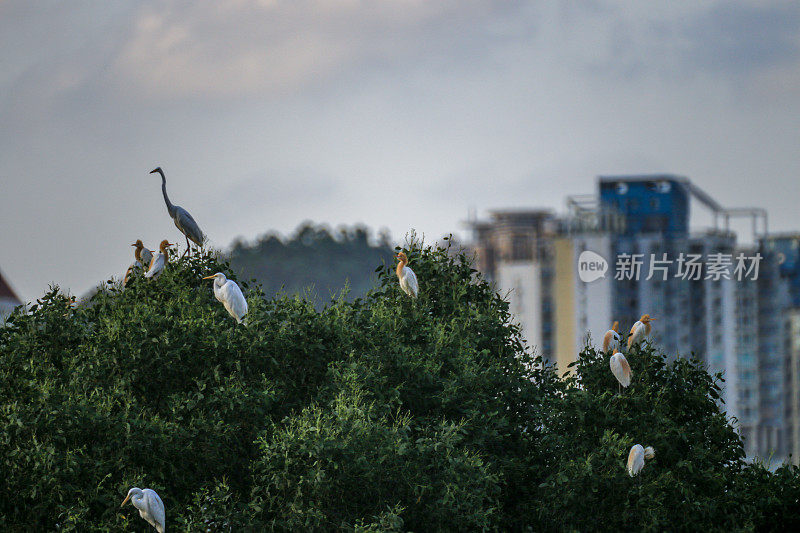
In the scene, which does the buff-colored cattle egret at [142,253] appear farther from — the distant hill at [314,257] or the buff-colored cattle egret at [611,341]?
the distant hill at [314,257]

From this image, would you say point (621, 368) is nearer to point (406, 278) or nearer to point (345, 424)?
point (406, 278)

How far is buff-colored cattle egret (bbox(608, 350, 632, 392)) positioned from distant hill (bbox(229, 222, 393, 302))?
338 ft

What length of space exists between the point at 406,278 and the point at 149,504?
604 centimetres

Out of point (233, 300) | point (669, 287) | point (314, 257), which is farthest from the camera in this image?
point (314, 257)

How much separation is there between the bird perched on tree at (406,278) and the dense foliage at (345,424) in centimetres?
35

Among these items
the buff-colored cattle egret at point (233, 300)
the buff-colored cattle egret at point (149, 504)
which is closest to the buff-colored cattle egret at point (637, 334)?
the buff-colored cattle egret at point (233, 300)

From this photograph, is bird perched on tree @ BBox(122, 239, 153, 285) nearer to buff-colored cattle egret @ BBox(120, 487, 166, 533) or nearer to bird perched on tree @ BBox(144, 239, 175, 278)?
bird perched on tree @ BBox(144, 239, 175, 278)

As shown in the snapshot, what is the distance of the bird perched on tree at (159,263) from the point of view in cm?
1920

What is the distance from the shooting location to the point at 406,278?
19.6 metres

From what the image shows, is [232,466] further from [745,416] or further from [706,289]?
[745,416]

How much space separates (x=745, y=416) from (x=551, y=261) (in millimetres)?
20953

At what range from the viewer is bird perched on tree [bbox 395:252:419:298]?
64.1 ft

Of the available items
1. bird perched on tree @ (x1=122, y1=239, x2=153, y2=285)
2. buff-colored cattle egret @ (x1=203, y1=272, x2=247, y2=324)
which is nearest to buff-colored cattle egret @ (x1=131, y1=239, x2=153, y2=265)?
bird perched on tree @ (x1=122, y1=239, x2=153, y2=285)

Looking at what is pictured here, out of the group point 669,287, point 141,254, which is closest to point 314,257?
point 669,287
